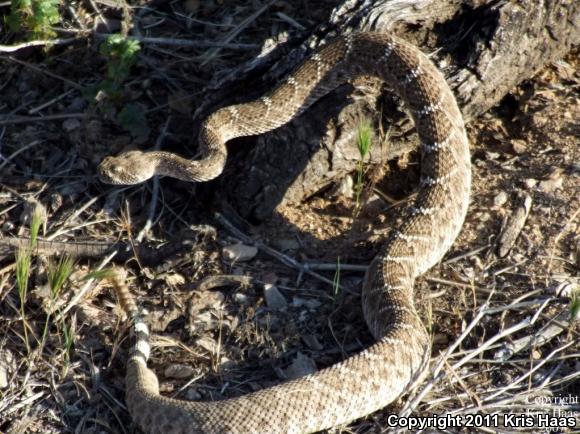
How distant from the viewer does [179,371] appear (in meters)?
5.80

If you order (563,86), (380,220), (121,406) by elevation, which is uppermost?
(563,86)

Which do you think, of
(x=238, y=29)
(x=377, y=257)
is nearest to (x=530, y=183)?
(x=377, y=257)

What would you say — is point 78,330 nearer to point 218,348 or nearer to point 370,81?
point 218,348

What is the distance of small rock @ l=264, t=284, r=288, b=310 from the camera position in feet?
20.2

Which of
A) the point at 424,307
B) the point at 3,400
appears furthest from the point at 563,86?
the point at 3,400

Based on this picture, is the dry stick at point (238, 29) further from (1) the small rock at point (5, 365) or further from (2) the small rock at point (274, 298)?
(1) the small rock at point (5, 365)

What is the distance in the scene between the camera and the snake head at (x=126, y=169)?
687 centimetres

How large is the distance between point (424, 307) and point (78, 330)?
8.71 feet

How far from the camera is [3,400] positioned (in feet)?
18.4

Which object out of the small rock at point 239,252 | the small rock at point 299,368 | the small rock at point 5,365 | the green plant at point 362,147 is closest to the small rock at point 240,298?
the small rock at point 239,252

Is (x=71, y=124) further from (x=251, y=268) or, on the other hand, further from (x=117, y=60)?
(x=251, y=268)

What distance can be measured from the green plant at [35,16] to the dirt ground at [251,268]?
1.01ft

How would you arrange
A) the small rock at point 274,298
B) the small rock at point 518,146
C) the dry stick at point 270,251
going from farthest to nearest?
the small rock at point 518,146 < the dry stick at point 270,251 < the small rock at point 274,298

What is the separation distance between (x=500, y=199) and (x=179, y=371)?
9.93ft
